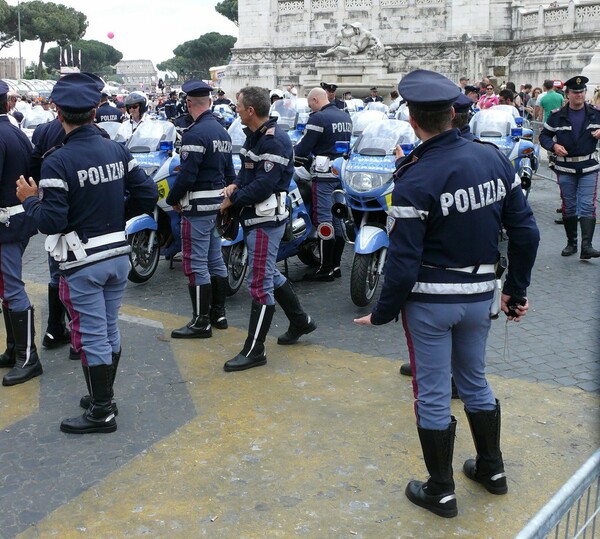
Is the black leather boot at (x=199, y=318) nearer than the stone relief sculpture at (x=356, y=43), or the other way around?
the black leather boot at (x=199, y=318)

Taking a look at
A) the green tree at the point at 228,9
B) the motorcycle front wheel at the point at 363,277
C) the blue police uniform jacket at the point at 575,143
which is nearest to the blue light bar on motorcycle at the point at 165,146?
the motorcycle front wheel at the point at 363,277

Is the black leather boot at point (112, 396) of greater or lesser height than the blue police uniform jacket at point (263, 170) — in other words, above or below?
below

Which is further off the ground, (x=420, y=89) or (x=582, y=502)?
(x=420, y=89)

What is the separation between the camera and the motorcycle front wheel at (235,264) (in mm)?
7502

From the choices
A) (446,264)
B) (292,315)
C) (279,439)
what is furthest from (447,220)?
(292,315)

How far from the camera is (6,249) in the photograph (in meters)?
5.31

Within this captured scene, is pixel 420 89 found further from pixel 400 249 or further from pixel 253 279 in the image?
pixel 253 279

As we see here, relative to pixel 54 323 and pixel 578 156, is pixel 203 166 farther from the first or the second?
pixel 578 156

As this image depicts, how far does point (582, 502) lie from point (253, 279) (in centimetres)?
367

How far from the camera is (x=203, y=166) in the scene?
6148 millimetres

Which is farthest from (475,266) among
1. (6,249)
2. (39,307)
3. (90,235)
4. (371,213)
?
(39,307)

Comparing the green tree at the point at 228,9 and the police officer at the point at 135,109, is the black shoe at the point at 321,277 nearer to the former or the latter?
the police officer at the point at 135,109

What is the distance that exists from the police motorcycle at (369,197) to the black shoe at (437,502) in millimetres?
3305

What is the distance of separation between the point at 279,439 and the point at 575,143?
5.96m
